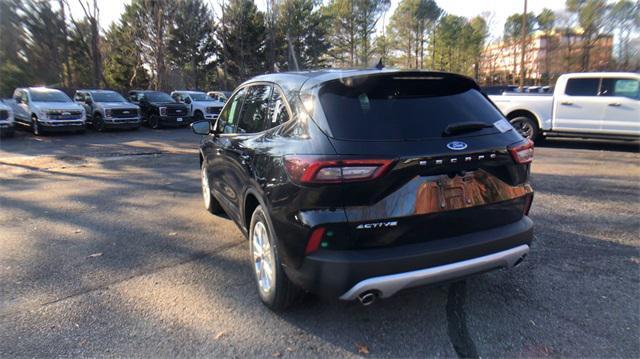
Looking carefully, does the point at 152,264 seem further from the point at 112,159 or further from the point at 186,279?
the point at 112,159

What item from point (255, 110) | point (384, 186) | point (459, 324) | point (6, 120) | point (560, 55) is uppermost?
point (560, 55)

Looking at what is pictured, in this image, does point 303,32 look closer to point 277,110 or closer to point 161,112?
point 161,112

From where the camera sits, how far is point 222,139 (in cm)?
472

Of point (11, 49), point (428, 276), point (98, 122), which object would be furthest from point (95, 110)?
point (11, 49)

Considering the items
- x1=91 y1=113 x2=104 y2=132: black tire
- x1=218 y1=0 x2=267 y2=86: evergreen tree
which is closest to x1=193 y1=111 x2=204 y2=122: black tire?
x1=91 y1=113 x2=104 y2=132: black tire

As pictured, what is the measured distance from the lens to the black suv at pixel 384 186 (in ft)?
8.80

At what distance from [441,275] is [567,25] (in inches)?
1823

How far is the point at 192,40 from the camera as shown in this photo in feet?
158

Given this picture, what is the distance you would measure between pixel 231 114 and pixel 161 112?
17.1 m

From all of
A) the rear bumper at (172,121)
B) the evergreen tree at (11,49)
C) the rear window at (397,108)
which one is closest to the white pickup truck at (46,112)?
the rear bumper at (172,121)

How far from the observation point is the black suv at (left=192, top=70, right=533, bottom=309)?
2684 millimetres

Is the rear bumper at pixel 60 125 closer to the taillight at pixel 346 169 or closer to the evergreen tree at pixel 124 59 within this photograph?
the taillight at pixel 346 169

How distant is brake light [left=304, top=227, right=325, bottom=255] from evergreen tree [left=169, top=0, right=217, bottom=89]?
4752 centimetres

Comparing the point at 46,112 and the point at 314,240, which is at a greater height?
the point at 46,112
